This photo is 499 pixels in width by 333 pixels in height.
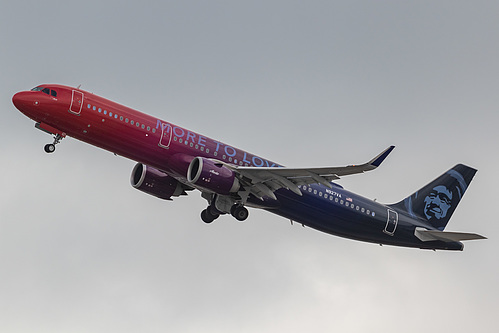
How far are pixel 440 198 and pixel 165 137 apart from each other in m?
22.3

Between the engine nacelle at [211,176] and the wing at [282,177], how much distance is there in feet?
2.25

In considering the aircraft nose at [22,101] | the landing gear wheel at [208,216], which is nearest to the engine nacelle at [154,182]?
the landing gear wheel at [208,216]

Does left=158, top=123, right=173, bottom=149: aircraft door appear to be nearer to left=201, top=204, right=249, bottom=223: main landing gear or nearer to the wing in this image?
the wing

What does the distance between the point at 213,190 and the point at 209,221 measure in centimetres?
807

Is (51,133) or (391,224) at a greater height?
(391,224)

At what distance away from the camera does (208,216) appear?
179ft

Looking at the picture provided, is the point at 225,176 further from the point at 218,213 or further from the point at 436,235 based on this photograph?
the point at 436,235

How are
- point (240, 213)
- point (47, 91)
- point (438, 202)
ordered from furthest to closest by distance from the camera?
point (438, 202) < point (240, 213) < point (47, 91)

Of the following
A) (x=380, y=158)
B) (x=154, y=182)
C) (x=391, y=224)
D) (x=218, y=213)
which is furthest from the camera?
(x=391, y=224)

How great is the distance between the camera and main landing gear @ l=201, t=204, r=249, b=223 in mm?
50125

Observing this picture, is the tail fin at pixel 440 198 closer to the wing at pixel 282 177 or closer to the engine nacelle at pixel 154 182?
the wing at pixel 282 177

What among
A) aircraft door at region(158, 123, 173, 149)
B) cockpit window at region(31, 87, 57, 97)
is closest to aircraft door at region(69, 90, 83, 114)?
cockpit window at region(31, 87, 57, 97)

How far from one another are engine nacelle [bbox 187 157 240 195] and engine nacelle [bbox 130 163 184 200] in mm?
6295

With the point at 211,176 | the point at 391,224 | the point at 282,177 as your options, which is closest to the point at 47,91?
the point at 211,176
